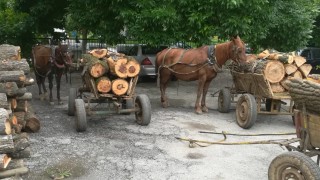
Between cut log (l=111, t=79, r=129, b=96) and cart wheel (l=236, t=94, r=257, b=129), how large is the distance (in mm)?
2923

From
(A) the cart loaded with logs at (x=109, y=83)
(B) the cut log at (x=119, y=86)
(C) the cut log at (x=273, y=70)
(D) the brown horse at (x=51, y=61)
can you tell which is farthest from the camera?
(D) the brown horse at (x=51, y=61)

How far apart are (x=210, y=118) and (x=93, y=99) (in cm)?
323

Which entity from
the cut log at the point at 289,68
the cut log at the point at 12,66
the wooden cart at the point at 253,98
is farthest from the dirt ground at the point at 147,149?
the cut log at the point at 12,66

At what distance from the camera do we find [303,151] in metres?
5.09

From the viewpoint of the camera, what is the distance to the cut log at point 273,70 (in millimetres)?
8633

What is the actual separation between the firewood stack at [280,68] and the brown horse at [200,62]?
71 cm

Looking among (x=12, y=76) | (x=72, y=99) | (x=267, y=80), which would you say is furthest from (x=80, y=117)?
(x=267, y=80)

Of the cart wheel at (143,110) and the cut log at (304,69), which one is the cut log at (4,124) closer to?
the cart wheel at (143,110)

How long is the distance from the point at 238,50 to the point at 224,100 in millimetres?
1600

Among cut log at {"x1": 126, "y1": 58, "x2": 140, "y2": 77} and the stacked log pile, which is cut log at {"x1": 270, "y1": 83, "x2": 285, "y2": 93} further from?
the stacked log pile

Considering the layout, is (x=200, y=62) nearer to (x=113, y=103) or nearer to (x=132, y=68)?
(x=132, y=68)

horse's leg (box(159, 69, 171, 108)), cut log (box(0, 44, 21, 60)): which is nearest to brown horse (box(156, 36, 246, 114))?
horse's leg (box(159, 69, 171, 108))

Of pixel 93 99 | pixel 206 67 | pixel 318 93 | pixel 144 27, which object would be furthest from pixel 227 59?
pixel 318 93

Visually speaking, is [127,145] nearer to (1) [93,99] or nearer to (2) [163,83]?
(1) [93,99]
